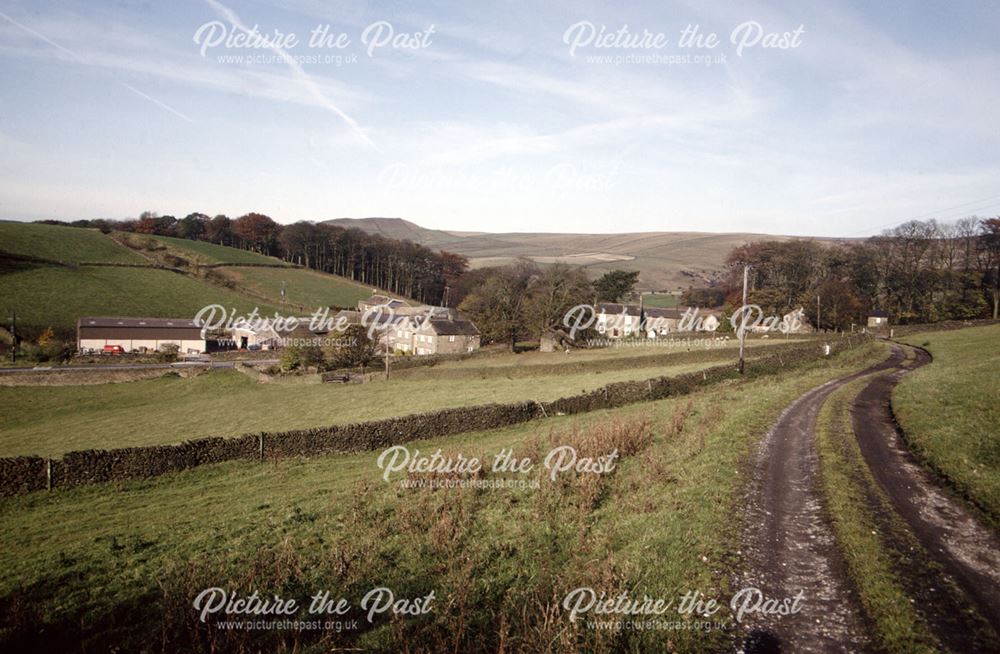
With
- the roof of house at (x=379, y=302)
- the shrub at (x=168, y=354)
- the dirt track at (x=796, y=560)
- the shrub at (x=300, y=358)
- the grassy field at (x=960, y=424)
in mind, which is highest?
the roof of house at (x=379, y=302)

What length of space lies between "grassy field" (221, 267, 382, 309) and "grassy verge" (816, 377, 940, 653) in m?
93.6

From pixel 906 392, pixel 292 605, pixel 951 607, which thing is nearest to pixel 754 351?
pixel 906 392

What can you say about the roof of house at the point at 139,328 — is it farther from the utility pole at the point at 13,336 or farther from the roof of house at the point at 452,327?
the roof of house at the point at 452,327

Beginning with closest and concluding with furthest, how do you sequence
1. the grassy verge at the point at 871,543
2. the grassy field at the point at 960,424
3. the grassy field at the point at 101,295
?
1. the grassy verge at the point at 871,543
2. the grassy field at the point at 960,424
3. the grassy field at the point at 101,295

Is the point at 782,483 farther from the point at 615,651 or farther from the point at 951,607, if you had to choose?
the point at 615,651

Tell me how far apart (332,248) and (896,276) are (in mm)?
114459

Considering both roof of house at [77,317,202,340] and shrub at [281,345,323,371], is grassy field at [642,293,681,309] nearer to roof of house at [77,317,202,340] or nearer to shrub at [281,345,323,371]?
shrub at [281,345,323,371]

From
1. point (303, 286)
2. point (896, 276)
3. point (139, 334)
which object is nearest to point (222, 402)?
point (139, 334)

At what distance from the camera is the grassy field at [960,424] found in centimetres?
1209

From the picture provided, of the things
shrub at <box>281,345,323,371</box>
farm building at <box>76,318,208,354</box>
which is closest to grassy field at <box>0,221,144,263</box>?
farm building at <box>76,318,208,354</box>

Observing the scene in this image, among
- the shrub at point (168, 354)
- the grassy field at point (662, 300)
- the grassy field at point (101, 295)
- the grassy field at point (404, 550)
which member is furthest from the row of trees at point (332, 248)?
the grassy field at point (404, 550)

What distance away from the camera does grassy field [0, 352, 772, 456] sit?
28.4 m

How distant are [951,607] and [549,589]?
19.6ft

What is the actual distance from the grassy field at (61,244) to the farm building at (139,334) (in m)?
31.0
